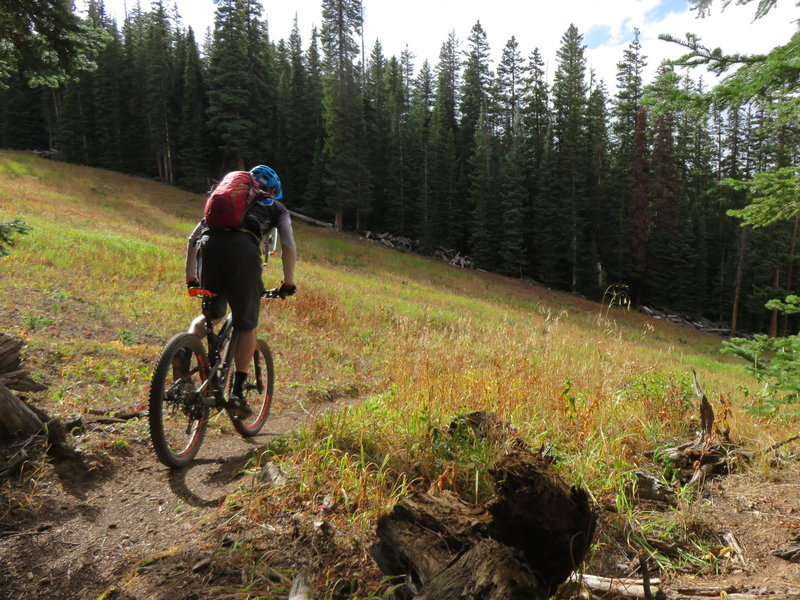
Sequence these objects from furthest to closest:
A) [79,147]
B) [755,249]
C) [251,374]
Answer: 1. [79,147]
2. [755,249]
3. [251,374]

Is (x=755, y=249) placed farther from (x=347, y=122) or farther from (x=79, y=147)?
(x=79, y=147)

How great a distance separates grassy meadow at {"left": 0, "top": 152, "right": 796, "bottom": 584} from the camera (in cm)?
297

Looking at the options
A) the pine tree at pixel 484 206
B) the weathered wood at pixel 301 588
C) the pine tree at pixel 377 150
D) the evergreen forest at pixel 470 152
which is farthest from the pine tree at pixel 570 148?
the weathered wood at pixel 301 588

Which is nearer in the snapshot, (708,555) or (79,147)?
(708,555)

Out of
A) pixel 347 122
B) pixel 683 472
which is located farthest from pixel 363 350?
pixel 347 122

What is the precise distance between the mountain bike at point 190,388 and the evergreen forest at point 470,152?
35232mm

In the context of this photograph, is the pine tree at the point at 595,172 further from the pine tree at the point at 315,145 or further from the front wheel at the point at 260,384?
the front wheel at the point at 260,384

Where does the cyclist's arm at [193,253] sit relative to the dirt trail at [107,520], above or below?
above

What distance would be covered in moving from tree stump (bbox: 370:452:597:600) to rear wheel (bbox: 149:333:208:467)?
6.51 ft

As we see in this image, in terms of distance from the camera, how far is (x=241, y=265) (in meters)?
3.71

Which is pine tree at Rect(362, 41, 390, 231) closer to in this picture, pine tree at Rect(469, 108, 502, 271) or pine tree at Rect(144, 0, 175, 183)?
pine tree at Rect(469, 108, 502, 271)

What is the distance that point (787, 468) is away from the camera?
3.16m

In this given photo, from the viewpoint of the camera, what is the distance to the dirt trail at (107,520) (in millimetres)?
2240

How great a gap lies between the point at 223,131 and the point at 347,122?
1089cm
